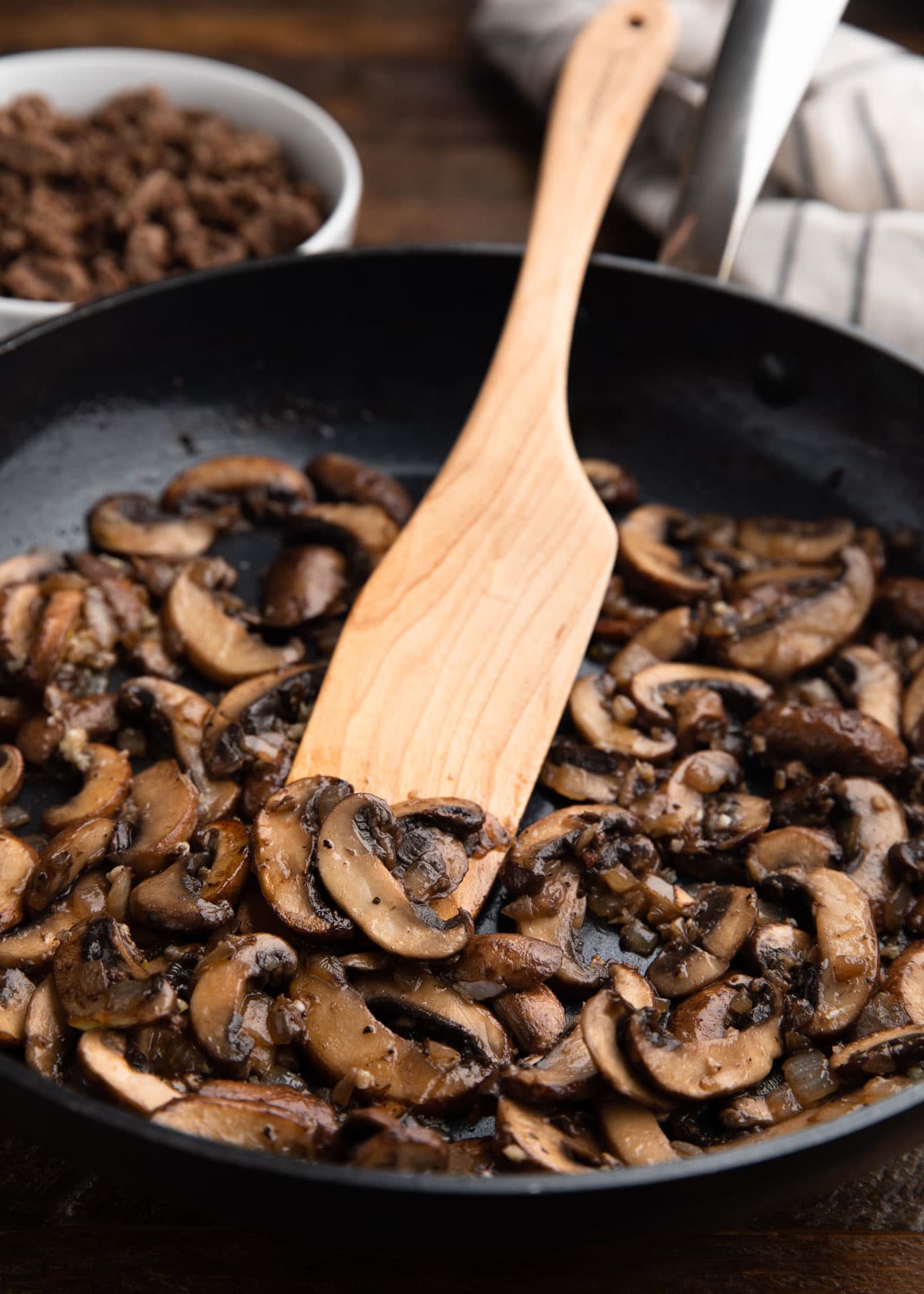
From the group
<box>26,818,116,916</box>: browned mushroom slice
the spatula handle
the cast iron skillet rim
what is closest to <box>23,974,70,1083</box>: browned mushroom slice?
<box>26,818,116,916</box>: browned mushroom slice

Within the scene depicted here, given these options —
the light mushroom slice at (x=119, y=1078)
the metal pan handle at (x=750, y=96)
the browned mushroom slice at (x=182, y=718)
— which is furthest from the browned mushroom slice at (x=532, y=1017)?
the metal pan handle at (x=750, y=96)

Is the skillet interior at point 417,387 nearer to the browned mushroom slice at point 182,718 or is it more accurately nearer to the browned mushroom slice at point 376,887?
the browned mushroom slice at point 182,718

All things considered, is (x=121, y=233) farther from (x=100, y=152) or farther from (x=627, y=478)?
(x=627, y=478)

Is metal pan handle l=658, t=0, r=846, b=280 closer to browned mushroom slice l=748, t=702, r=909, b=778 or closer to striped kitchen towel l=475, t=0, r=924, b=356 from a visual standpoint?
striped kitchen towel l=475, t=0, r=924, b=356

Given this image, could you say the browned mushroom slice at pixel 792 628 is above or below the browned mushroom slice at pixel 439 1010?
above

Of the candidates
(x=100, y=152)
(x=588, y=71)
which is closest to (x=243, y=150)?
(x=100, y=152)

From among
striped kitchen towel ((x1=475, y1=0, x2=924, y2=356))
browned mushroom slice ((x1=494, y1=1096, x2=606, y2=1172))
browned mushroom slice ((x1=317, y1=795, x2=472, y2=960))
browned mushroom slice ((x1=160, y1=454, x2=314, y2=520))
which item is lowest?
browned mushroom slice ((x1=160, y1=454, x2=314, y2=520))
